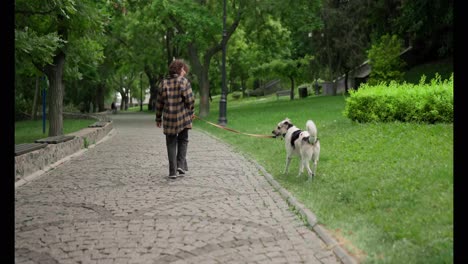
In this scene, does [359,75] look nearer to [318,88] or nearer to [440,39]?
[318,88]

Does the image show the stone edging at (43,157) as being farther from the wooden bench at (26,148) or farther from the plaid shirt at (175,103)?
the plaid shirt at (175,103)

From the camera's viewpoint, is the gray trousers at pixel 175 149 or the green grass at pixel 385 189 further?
the gray trousers at pixel 175 149

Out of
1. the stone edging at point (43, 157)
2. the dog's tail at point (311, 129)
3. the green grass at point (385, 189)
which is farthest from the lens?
the stone edging at point (43, 157)

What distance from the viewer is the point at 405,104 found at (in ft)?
43.4

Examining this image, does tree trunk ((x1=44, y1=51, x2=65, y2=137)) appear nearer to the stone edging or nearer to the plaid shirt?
the stone edging

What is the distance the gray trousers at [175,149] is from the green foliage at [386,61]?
24808mm

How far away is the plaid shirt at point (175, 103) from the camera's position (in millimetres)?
8875

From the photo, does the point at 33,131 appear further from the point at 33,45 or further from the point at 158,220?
the point at 158,220

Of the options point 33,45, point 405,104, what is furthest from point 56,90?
point 405,104

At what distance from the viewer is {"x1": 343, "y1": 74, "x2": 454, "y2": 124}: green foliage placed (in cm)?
1212

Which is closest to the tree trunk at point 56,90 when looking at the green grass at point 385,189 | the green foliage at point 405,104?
the green grass at point 385,189

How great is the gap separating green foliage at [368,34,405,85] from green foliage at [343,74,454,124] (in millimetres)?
17146

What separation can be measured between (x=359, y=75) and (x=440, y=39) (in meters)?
13.1
